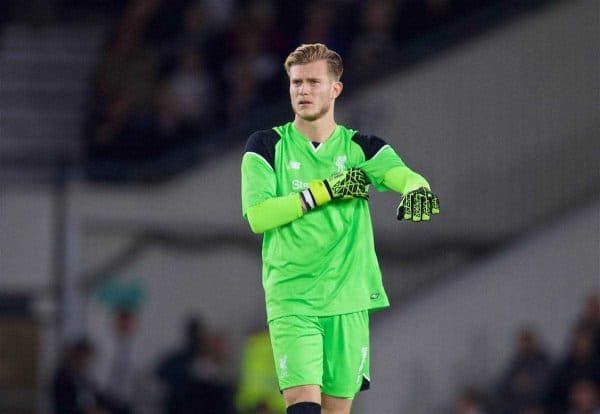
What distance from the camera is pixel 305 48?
6020 mm

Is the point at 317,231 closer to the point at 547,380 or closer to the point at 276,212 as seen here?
the point at 276,212

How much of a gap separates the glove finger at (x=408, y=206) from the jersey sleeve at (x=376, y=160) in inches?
10.8

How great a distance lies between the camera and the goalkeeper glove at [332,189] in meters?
5.88

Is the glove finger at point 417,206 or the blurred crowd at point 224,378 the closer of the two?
the glove finger at point 417,206

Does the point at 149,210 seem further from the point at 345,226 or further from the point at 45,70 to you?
the point at 345,226

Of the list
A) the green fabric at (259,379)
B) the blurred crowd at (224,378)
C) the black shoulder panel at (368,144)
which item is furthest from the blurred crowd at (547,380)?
the black shoulder panel at (368,144)

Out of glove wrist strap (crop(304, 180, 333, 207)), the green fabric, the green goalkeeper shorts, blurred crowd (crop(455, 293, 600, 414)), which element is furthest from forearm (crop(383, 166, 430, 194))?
the green fabric

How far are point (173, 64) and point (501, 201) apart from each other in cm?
307

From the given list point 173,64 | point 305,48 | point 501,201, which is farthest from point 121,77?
point 305,48

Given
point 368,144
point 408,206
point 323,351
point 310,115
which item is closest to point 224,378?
point 323,351

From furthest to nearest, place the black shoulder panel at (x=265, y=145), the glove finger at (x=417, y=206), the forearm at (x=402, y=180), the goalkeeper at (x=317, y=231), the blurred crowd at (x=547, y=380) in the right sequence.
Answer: the blurred crowd at (x=547, y=380)
the black shoulder panel at (x=265, y=145)
the goalkeeper at (x=317, y=231)
the forearm at (x=402, y=180)
the glove finger at (x=417, y=206)

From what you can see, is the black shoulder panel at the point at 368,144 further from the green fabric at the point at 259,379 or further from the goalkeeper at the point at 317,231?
the green fabric at the point at 259,379

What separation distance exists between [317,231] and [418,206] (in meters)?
0.50

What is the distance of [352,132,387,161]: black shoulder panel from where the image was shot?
20.0ft
